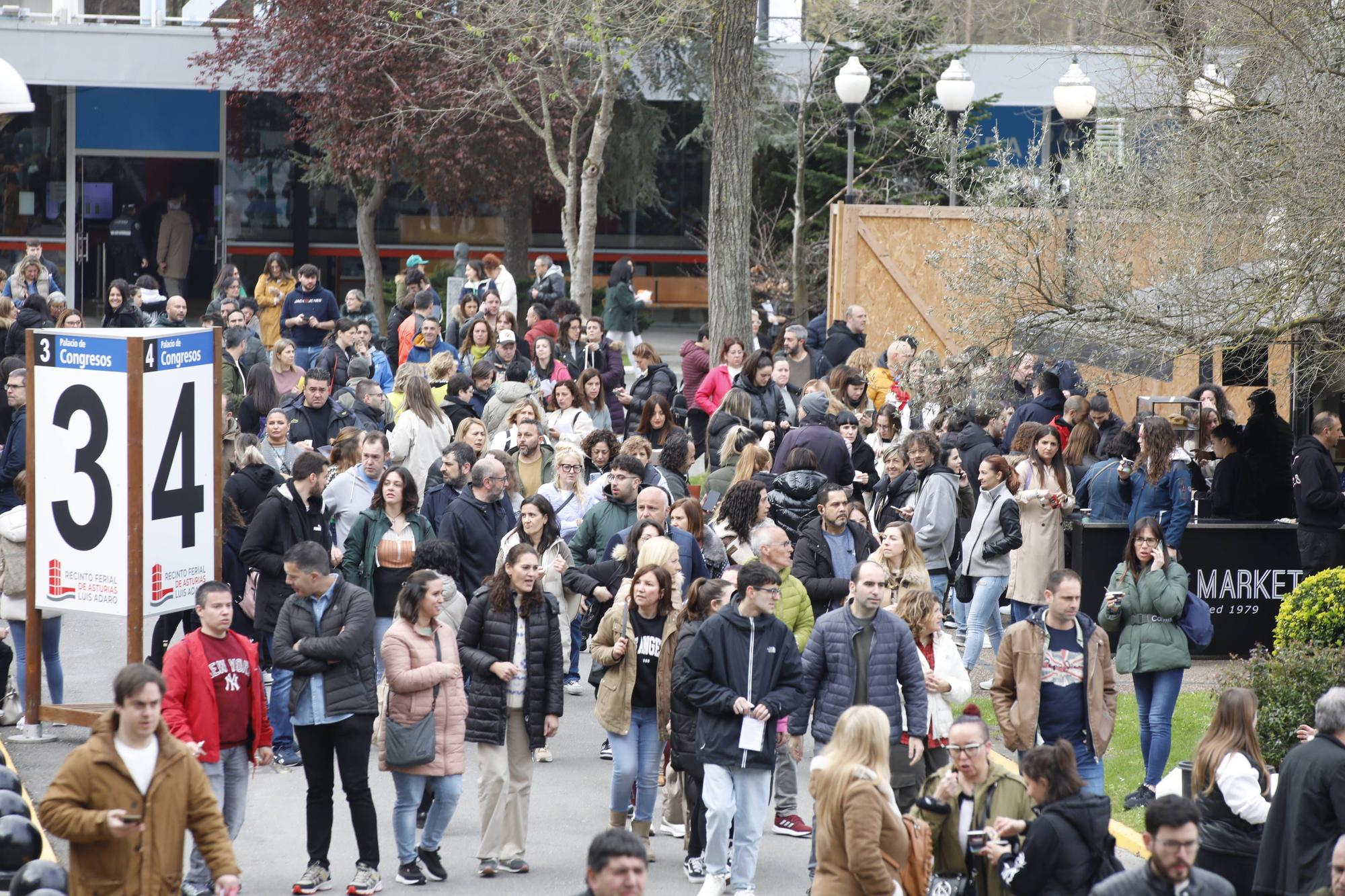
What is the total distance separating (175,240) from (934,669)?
24.5m

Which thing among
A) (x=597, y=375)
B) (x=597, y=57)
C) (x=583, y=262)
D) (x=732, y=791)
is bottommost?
(x=732, y=791)

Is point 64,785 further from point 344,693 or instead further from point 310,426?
point 310,426

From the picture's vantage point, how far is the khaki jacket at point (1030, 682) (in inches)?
357

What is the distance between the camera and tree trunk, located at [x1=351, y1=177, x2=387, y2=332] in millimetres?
29562

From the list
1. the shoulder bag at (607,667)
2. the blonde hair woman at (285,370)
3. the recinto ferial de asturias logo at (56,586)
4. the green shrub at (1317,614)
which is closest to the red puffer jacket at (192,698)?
the recinto ferial de asturias logo at (56,586)

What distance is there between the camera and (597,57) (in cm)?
2361

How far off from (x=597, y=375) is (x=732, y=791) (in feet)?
22.4

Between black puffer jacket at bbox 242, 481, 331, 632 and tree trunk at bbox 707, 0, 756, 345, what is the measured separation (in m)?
8.85

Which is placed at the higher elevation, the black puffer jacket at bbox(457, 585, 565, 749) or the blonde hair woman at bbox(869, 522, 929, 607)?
the blonde hair woman at bbox(869, 522, 929, 607)

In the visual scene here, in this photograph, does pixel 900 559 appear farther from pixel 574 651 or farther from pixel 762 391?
pixel 762 391

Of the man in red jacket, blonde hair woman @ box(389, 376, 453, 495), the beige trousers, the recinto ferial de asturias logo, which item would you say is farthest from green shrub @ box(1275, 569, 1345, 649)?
the recinto ferial de asturias logo

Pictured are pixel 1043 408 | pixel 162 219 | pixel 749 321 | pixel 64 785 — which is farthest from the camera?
pixel 162 219

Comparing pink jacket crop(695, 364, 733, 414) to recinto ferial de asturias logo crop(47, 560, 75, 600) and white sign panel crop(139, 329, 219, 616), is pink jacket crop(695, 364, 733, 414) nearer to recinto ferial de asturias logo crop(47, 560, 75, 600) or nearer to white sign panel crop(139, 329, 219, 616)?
white sign panel crop(139, 329, 219, 616)

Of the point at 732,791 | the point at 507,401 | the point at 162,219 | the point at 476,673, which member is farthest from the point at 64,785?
the point at 162,219
